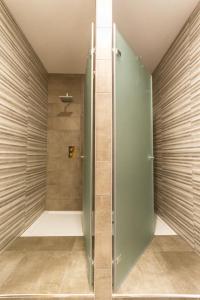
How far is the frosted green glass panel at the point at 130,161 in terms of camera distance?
4.99 feet

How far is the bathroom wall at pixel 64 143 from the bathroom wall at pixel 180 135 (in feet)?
4.38

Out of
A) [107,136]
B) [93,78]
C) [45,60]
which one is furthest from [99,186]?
[45,60]

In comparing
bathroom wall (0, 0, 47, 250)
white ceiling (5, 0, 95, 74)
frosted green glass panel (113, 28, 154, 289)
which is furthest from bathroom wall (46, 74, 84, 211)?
frosted green glass panel (113, 28, 154, 289)

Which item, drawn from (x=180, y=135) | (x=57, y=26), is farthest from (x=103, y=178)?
(x=57, y=26)

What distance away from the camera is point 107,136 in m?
1.45

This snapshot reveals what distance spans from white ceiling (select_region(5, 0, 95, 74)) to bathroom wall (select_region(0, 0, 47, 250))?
0.12 meters

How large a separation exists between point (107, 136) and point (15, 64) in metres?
1.53

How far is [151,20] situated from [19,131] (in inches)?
74.4

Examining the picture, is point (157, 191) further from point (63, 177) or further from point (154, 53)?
point (154, 53)

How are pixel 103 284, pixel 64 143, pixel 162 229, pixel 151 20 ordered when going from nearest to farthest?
pixel 103 284 → pixel 151 20 → pixel 162 229 → pixel 64 143

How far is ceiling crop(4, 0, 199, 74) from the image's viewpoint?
1.97m

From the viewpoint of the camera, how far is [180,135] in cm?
237

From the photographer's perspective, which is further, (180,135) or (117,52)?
(180,135)

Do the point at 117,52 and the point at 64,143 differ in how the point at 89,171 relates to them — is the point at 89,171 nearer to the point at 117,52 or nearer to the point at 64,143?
the point at 117,52
